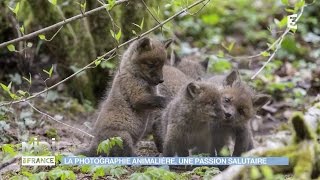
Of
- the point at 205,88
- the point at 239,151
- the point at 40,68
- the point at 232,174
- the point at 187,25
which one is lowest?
the point at 232,174

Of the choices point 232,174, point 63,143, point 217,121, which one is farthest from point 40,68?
point 232,174

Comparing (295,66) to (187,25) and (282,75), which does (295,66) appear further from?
(187,25)

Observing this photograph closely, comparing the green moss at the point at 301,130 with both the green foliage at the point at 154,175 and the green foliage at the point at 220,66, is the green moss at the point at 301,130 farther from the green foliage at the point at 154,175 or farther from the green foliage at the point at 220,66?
the green foliage at the point at 220,66

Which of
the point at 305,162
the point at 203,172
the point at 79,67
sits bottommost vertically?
the point at 305,162

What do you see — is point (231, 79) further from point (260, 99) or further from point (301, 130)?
point (301, 130)

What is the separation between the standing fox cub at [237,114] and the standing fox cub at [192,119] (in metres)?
0.12

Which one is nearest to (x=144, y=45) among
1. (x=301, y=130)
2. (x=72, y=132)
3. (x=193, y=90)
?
(x=193, y=90)

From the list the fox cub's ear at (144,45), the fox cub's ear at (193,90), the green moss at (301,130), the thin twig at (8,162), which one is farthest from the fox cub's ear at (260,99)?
the thin twig at (8,162)

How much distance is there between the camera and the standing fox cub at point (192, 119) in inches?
284

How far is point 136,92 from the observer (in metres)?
7.95

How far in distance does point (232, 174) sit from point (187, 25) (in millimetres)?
10901

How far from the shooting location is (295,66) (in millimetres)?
13148

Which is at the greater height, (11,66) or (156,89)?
(11,66)

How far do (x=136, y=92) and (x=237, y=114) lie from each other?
4.64ft
